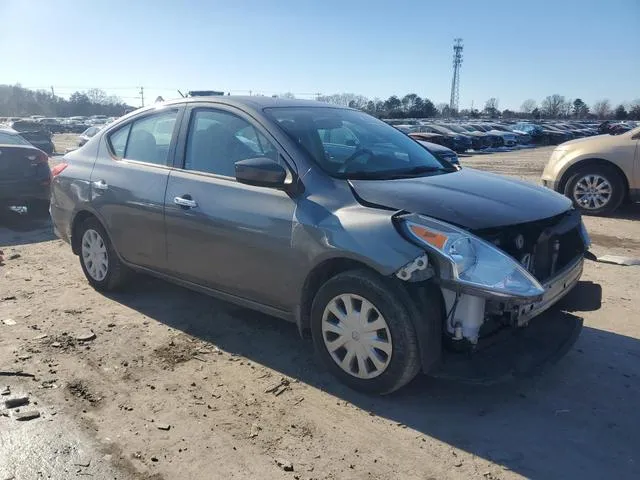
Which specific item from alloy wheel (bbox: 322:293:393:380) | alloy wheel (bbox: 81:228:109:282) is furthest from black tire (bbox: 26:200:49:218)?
alloy wheel (bbox: 322:293:393:380)

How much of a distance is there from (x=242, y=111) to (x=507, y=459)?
286 cm

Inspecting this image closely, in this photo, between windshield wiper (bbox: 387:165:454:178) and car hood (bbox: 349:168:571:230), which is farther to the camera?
windshield wiper (bbox: 387:165:454:178)

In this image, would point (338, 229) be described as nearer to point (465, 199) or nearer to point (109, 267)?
point (465, 199)

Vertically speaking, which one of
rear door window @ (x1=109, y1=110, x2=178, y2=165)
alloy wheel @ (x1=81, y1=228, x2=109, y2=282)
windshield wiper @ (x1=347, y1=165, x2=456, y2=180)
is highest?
rear door window @ (x1=109, y1=110, x2=178, y2=165)

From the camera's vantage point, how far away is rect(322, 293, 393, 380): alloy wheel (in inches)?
129

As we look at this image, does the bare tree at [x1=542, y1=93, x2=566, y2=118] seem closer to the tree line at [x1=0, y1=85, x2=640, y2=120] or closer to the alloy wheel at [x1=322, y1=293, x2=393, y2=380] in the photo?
the tree line at [x1=0, y1=85, x2=640, y2=120]

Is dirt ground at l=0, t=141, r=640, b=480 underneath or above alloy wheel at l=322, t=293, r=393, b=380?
underneath

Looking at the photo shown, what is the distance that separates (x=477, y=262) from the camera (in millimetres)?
3027

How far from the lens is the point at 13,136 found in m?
9.44

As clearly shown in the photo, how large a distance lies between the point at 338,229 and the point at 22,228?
7.10 meters

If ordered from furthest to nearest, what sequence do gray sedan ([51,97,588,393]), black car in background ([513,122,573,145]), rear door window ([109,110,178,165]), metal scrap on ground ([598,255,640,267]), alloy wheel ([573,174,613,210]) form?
black car in background ([513,122,573,145])
alloy wheel ([573,174,613,210])
metal scrap on ground ([598,255,640,267])
rear door window ([109,110,178,165])
gray sedan ([51,97,588,393])

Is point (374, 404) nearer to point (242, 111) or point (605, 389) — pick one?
point (605, 389)

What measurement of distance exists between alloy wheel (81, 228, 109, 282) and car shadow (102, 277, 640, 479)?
109cm

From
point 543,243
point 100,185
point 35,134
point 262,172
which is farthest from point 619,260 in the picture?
point 35,134
